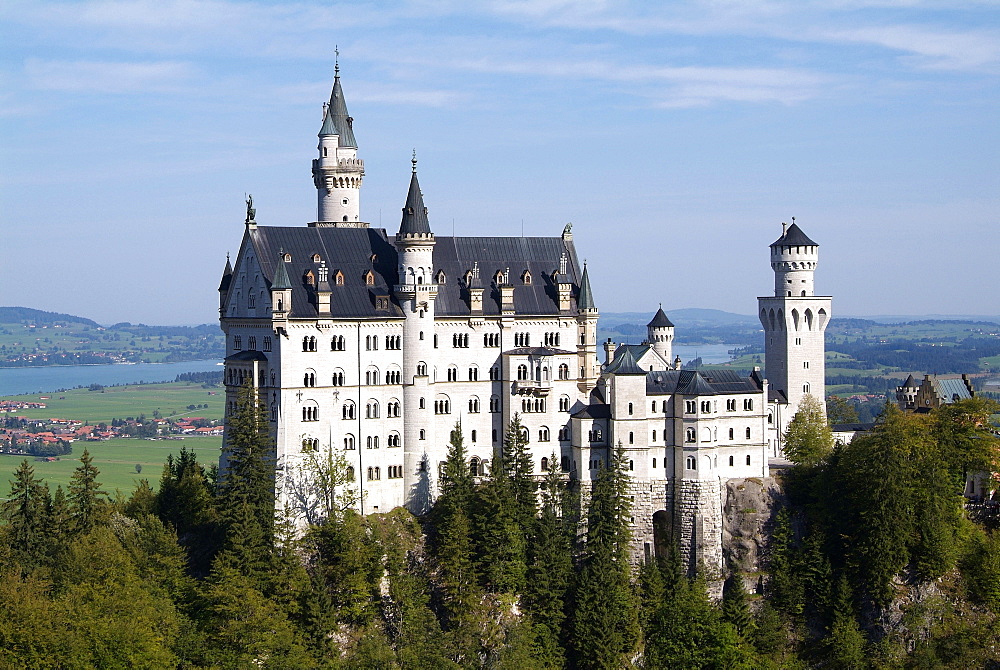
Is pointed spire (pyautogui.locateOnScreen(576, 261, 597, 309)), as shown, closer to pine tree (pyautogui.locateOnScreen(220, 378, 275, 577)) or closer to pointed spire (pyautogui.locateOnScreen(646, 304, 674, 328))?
pointed spire (pyautogui.locateOnScreen(646, 304, 674, 328))

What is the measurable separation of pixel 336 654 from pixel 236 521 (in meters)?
12.0

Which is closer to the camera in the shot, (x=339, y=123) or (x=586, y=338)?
(x=586, y=338)

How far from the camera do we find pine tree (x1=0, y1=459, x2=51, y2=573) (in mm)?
99875

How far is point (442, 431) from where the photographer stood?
106m

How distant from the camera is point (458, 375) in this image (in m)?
107

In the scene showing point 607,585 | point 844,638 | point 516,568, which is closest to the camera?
point 607,585

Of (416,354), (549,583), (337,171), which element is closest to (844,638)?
(549,583)

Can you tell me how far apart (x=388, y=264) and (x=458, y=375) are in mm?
10548

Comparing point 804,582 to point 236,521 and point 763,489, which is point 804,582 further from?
point 236,521

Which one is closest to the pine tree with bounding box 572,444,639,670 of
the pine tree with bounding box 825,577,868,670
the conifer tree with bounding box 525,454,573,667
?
the conifer tree with bounding box 525,454,573,667

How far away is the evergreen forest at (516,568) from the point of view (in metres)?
93.4

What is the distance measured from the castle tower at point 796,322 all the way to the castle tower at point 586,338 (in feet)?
54.6

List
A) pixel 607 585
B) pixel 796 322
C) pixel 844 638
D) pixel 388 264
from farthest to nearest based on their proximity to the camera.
→ pixel 796 322 → pixel 388 264 → pixel 844 638 → pixel 607 585

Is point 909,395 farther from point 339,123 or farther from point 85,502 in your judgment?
point 85,502
